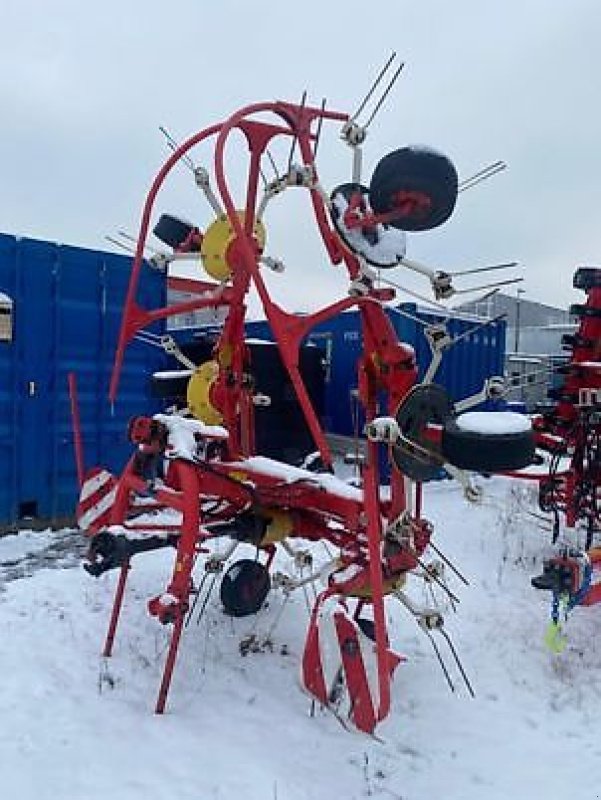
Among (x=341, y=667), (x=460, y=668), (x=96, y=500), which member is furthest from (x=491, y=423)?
(x=96, y=500)

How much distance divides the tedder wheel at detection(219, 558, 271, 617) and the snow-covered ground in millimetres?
89

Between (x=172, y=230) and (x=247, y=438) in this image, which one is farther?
(x=172, y=230)

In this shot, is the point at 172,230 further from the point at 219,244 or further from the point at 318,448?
the point at 318,448

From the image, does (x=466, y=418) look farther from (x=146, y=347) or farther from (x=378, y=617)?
(x=146, y=347)

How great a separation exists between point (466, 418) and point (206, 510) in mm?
1883

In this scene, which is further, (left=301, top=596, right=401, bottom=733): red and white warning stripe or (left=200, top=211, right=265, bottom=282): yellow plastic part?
(left=200, top=211, right=265, bottom=282): yellow plastic part

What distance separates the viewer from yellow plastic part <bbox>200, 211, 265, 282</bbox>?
467 cm

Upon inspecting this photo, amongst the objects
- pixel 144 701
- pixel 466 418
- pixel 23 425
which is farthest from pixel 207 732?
pixel 23 425

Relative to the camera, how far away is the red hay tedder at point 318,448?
3.57 m

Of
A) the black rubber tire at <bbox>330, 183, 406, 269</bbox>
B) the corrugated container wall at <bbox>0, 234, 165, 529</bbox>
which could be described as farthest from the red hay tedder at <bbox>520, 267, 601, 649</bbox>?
the corrugated container wall at <bbox>0, 234, 165, 529</bbox>

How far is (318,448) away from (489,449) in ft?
3.59

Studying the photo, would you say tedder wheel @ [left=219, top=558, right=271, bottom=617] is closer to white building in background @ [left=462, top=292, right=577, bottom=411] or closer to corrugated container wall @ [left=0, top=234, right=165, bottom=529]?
white building in background @ [left=462, top=292, right=577, bottom=411]

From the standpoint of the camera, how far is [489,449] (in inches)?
126

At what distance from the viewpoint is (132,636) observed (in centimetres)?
448
